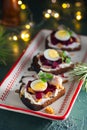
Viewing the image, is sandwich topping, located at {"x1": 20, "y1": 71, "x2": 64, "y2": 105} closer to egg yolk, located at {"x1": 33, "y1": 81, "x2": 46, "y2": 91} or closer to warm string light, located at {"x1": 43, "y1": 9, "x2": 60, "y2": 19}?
egg yolk, located at {"x1": 33, "y1": 81, "x2": 46, "y2": 91}

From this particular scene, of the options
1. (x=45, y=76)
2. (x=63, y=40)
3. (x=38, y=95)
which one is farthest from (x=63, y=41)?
(x=38, y=95)

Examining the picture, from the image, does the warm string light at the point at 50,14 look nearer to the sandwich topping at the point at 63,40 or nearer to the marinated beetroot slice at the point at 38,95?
the sandwich topping at the point at 63,40

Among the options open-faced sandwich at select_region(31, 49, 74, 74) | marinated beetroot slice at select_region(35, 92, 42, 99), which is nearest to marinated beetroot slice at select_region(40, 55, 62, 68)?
open-faced sandwich at select_region(31, 49, 74, 74)

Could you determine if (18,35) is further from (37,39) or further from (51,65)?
(51,65)

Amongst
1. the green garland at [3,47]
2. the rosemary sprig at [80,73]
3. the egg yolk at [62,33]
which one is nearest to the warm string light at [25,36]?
the green garland at [3,47]

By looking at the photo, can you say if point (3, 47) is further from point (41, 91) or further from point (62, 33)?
point (41, 91)
